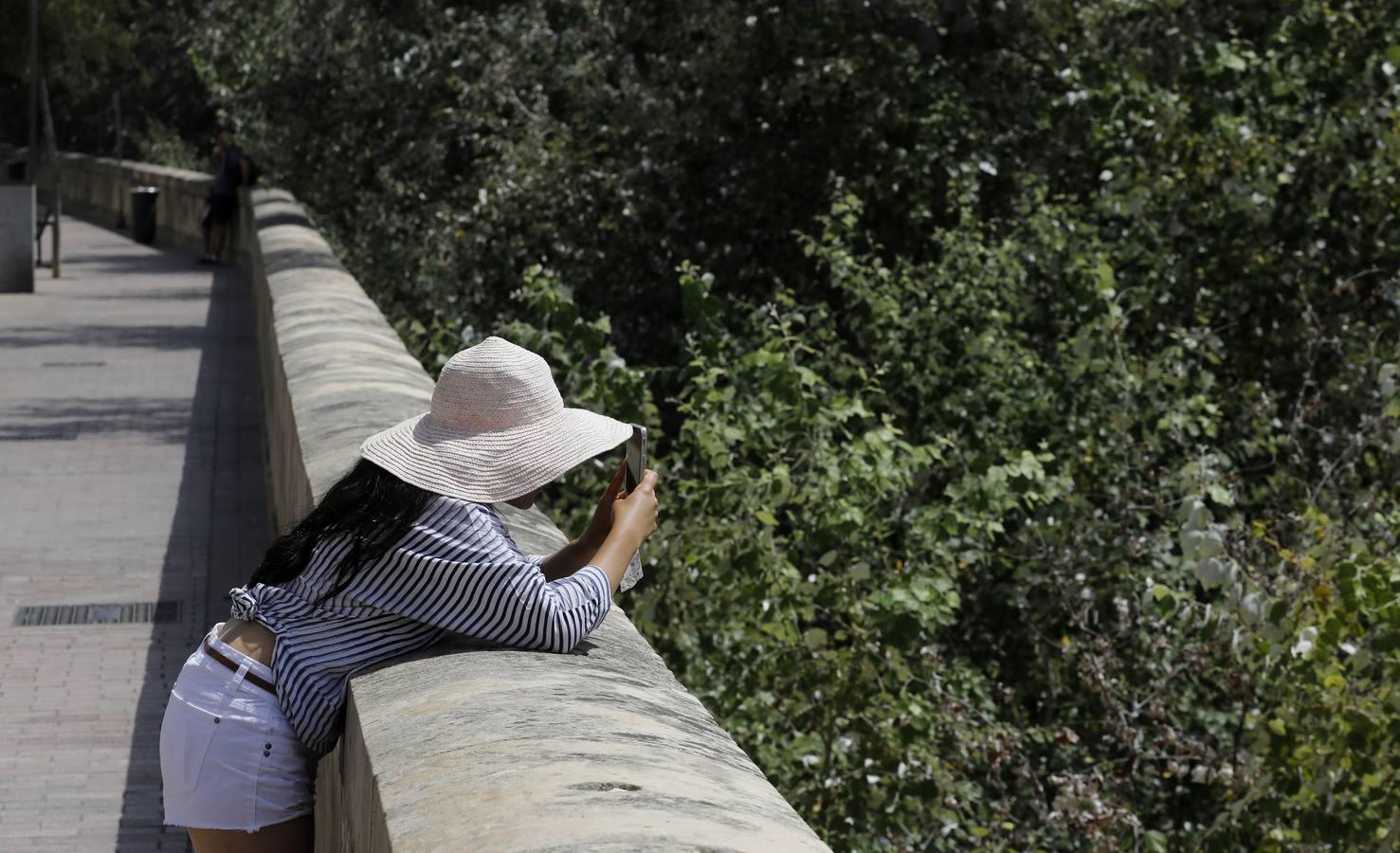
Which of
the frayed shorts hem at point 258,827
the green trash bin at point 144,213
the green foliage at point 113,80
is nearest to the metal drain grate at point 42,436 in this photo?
the frayed shorts hem at point 258,827

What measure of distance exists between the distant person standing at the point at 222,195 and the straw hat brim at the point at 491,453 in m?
19.5

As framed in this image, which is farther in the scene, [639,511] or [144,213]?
[144,213]

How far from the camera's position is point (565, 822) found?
2.08 metres

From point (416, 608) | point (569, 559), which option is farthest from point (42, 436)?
point (416, 608)

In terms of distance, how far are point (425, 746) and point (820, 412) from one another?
17.9 ft

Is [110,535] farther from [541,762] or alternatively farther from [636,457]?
[541,762]

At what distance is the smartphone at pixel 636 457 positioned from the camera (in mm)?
3412

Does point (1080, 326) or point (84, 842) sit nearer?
point (84, 842)

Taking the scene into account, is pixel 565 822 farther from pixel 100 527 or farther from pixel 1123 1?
pixel 1123 1

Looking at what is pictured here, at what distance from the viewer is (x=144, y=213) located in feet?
86.4

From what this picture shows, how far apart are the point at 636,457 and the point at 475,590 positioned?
0.52 meters

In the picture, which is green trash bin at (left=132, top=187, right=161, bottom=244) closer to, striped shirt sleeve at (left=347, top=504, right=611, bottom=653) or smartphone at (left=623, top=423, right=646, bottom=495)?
smartphone at (left=623, top=423, right=646, bottom=495)

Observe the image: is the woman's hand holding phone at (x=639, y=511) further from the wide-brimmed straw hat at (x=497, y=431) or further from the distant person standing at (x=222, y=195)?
the distant person standing at (x=222, y=195)

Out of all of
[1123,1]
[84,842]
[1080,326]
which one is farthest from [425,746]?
[1123,1]
